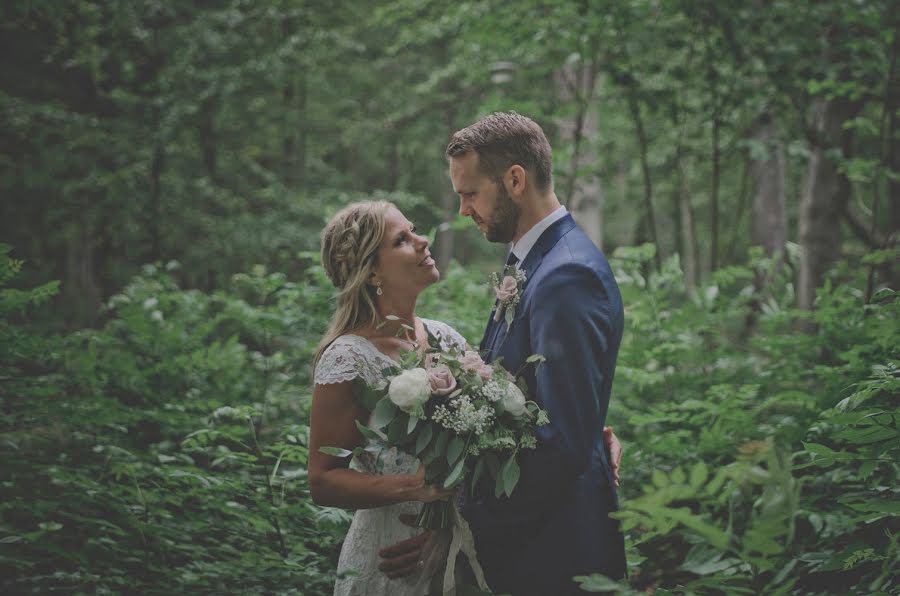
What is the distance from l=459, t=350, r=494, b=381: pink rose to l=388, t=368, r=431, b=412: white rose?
139mm

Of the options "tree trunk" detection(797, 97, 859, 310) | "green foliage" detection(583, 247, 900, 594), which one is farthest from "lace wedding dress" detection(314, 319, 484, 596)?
"tree trunk" detection(797, 97, 859, 310)

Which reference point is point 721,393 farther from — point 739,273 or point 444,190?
point 444,190

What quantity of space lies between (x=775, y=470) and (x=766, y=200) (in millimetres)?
9125

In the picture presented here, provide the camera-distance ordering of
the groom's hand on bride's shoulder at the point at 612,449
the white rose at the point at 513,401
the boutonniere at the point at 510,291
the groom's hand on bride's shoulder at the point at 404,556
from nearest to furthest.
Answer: the white rose at the point at 513,401, the boutonniere at the point at 510,291, the groom's hand on bride's shoulder at the point at 404,556, the groom's hand on bride's shoulder at the point at 612,449

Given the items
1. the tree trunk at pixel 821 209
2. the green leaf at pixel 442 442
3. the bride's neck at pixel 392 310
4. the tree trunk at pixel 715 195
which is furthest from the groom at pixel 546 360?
the tree trunk at pixel 821 209

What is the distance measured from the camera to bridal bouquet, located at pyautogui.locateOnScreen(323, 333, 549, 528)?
1.87 m

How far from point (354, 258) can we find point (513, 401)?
105 cm

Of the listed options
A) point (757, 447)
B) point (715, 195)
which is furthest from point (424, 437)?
point (715, 195)

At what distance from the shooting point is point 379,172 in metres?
24.3

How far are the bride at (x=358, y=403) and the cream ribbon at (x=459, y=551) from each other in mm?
82

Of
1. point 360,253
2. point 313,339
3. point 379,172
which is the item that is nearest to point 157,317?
point 313,339

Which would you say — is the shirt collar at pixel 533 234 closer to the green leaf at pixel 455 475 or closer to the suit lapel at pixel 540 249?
the suit lapel at pixel 540 249

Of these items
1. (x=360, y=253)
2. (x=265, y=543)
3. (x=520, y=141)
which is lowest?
(x=265, y=543)

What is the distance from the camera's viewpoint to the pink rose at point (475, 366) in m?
1.94
